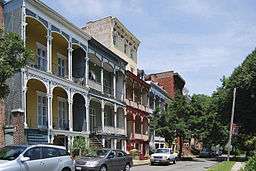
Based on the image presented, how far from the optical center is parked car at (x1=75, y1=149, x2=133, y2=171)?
23.8 m

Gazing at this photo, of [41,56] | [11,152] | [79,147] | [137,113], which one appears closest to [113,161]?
[11,152]

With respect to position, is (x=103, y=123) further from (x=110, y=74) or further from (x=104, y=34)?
(x=104, y=34)

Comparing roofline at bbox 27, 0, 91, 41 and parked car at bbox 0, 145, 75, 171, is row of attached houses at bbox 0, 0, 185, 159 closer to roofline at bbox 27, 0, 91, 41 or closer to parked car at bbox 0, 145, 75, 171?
roofline at bbox 27, 0, 91, 41

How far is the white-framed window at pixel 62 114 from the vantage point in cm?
3700

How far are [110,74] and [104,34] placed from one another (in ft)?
15.5

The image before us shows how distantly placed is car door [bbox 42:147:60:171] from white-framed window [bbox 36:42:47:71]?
51.0 feet

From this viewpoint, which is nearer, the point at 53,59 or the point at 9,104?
the point at 9,104

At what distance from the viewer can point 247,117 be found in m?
51.7

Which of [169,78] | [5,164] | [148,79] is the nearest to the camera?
[5,164]

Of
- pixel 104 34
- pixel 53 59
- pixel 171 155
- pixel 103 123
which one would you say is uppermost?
pixel 104 34

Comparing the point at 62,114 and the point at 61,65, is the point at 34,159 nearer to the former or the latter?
the point at 62,114


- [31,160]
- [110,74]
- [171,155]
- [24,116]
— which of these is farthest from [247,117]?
[31,160]

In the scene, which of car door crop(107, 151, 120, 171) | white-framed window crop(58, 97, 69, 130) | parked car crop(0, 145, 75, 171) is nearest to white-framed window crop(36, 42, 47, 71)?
white-framed window crop(58, 97, 69, 130)

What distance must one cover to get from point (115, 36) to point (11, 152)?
117 feet
